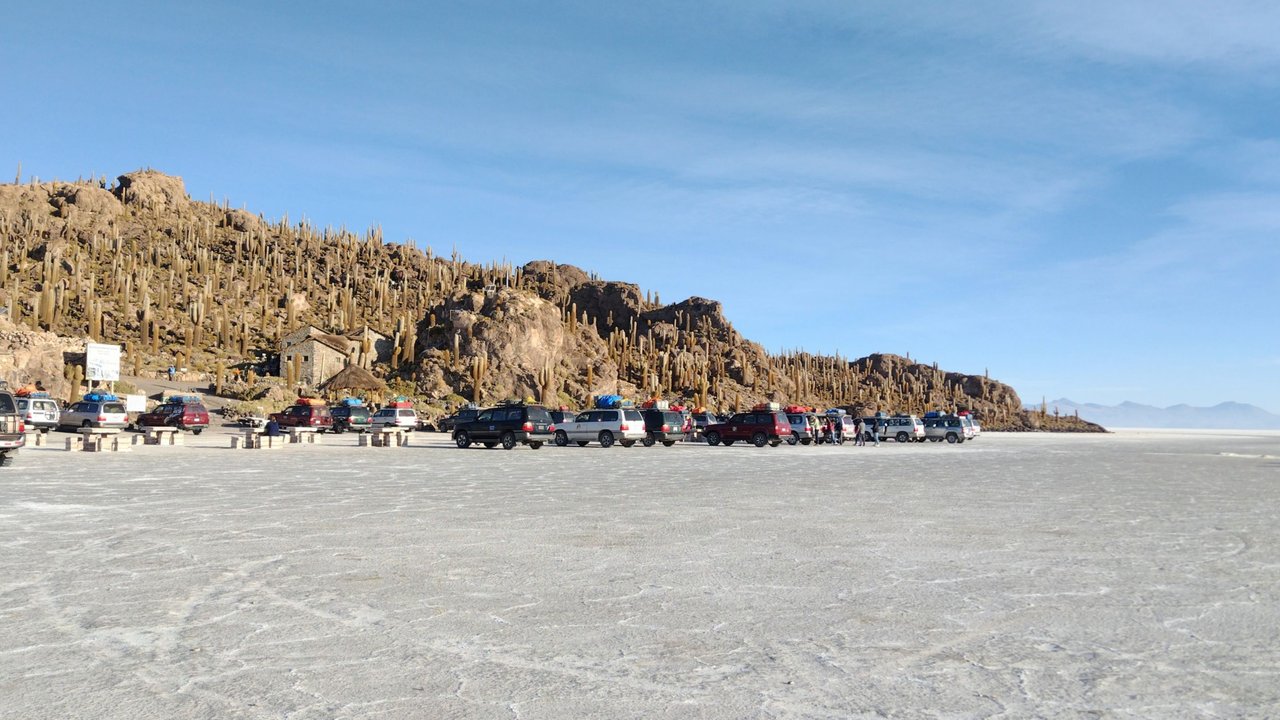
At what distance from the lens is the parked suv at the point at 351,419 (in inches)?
2009

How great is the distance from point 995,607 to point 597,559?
12.8ft

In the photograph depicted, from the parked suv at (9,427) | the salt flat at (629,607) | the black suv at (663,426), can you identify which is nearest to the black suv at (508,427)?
the black suv at (663,426)

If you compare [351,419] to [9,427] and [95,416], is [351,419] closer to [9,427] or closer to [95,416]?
[95,416]

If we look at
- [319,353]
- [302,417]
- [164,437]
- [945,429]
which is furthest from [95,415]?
[945,429]

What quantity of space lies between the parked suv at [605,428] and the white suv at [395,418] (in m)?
12.0

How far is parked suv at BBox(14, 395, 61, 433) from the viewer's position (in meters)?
39.0

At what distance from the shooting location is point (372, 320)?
344ft

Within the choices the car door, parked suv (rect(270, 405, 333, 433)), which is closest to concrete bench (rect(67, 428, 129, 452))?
the car door

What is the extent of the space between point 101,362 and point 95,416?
23.3m

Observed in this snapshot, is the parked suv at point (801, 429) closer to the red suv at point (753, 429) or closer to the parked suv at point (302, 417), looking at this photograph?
the red suv at point (753, 429)

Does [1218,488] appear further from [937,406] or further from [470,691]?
[937,406]

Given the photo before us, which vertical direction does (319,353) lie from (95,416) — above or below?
above

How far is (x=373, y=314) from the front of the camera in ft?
352

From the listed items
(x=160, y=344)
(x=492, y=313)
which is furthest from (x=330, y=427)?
(x=160, y=344)
